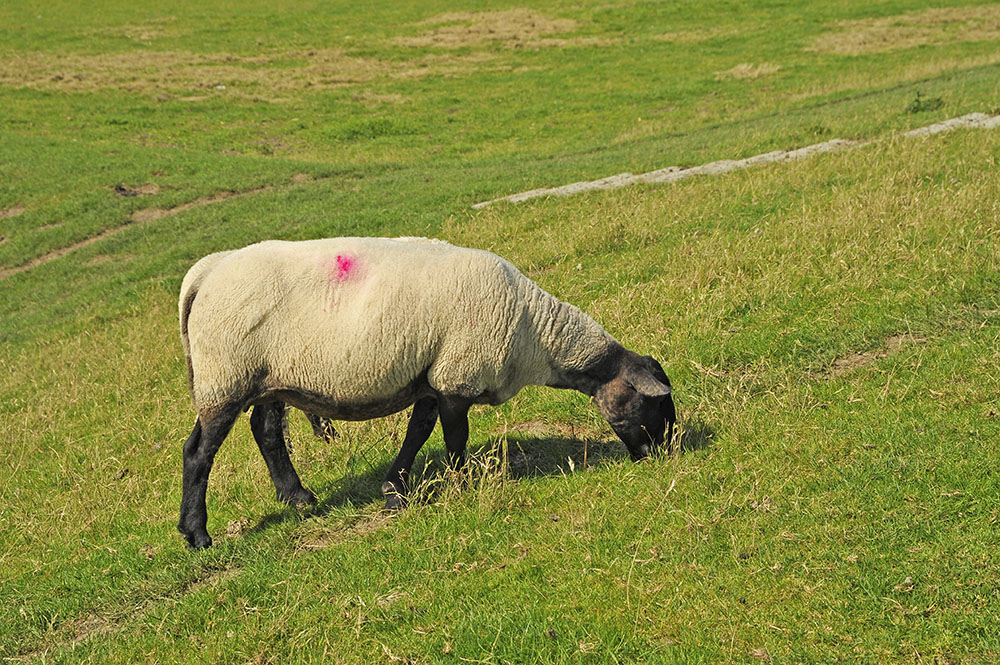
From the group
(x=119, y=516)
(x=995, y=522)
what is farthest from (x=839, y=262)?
(x=119, y=516)

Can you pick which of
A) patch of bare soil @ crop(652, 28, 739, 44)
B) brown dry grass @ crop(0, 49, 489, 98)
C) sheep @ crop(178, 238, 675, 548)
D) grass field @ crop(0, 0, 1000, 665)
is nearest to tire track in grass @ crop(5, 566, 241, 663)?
grass field @ crop(0, 0, 1000, 665)

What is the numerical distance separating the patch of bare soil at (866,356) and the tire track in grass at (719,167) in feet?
31.9

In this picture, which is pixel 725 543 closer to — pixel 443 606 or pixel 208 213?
pixel 443 606

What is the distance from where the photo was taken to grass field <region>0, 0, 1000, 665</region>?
5359 millimetres

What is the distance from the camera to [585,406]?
8867 millimetres

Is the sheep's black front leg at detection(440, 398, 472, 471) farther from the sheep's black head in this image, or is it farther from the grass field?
the sheep's black head

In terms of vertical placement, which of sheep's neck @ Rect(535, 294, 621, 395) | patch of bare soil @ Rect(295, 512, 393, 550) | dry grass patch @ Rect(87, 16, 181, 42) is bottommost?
patch of bare soil @ Rect(295, 512, 393, 550)

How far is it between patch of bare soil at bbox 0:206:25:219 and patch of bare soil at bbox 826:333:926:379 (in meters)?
24.8

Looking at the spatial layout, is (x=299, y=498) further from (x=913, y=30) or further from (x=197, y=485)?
(x=913, y=30)

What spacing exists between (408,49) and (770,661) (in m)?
49.7

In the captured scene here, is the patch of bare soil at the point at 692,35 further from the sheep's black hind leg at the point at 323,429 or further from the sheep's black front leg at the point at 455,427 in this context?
the sheep's black front leg at the point at 455,427

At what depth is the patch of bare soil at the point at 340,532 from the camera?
696 cm

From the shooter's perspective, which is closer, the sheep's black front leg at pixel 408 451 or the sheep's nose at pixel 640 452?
the sheep's black front leg at pixel 408 451

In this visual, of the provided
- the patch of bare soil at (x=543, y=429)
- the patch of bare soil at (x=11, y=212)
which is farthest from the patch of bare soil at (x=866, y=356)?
the patch of bare soil at (x=11, y=212)
